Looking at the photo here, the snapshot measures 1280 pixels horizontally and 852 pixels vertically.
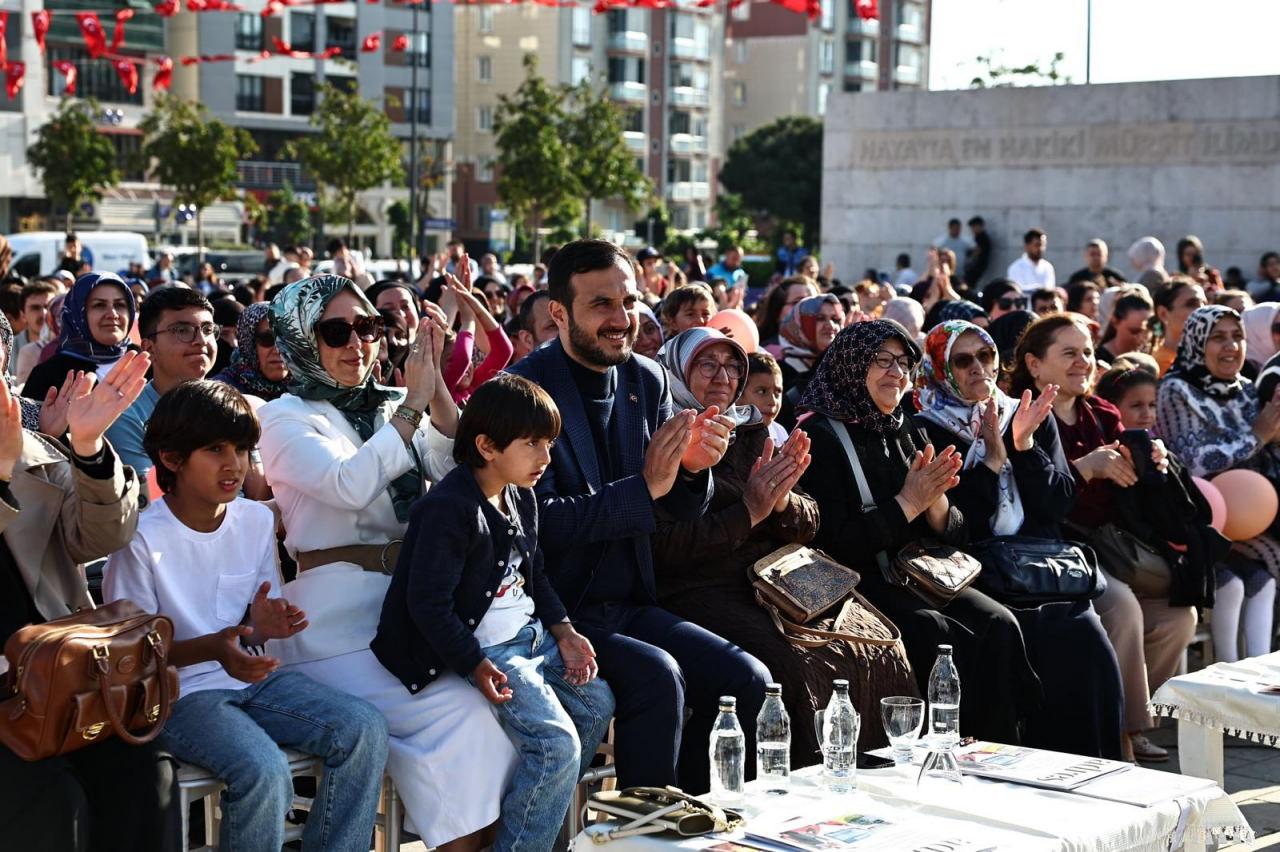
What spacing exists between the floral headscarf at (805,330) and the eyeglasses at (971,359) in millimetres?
2112

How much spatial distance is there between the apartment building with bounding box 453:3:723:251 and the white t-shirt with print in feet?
222

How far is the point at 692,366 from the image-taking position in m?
6.50

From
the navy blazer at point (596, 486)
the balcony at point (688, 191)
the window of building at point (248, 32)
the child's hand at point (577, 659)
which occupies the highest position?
the window of building at point (248, 32)

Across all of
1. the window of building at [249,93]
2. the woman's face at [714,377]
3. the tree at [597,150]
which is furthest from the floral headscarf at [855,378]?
the window of building at [249,93]

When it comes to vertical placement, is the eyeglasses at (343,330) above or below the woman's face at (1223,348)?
above

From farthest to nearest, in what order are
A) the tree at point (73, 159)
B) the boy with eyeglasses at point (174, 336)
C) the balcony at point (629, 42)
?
1. the balcony at point (629, 42)
2. the tree at point (73, 159)
3. the boy with eyeglasses at point (174, 336)

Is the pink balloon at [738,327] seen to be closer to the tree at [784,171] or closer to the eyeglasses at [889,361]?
the eyeglasses at [889,361]

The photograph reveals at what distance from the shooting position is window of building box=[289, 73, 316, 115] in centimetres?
6850

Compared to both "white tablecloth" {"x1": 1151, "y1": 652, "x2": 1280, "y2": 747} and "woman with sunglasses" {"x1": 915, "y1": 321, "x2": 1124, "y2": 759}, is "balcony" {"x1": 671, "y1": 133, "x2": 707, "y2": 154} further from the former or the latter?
"white tablecloth" {"x1": 1151, "y1": 652, "x2": 1280, "y2": 747}

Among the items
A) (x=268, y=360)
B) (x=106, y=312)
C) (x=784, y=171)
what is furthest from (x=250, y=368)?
(x=784, y=171)

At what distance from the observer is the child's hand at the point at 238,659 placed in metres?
4.78

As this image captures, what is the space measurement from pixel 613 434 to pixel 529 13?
75723mm

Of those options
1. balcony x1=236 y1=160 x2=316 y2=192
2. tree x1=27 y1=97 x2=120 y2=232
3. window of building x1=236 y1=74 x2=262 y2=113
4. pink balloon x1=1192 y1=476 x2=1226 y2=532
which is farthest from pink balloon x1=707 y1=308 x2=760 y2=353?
window of building x1=236 y1=74 x2=262 y2=113

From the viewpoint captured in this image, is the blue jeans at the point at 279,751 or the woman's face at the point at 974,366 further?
the woman's face at the point at 974,366
